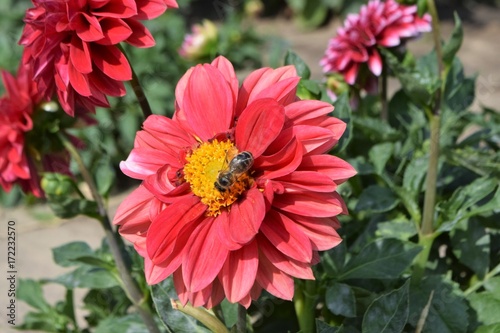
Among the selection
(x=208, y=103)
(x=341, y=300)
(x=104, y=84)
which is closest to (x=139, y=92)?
(x=104, y=84)

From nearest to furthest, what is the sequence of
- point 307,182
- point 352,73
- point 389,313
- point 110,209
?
1. point 307,182
2. point 389,313
3. point 352,73
4. point 110,209

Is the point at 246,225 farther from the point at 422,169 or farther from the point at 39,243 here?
the point at 39,243

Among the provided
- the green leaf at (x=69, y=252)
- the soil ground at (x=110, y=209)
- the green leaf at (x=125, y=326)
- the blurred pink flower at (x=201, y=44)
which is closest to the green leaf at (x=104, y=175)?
A: the green leaf at (x=69, y=252)

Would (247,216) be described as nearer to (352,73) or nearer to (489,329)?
(489,329)

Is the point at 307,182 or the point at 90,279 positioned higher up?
the point at 307,182

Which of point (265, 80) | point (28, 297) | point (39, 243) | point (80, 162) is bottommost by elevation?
point (39, 243)

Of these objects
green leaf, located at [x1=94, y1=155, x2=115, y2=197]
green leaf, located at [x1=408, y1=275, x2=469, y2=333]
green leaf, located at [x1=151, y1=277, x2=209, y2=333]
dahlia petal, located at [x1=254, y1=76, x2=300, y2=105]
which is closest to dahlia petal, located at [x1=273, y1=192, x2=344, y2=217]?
dahlia petal, located at [x1=254, y1=76, x2=300, y2=105]

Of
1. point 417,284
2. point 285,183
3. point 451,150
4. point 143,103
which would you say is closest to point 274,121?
point 285,183
